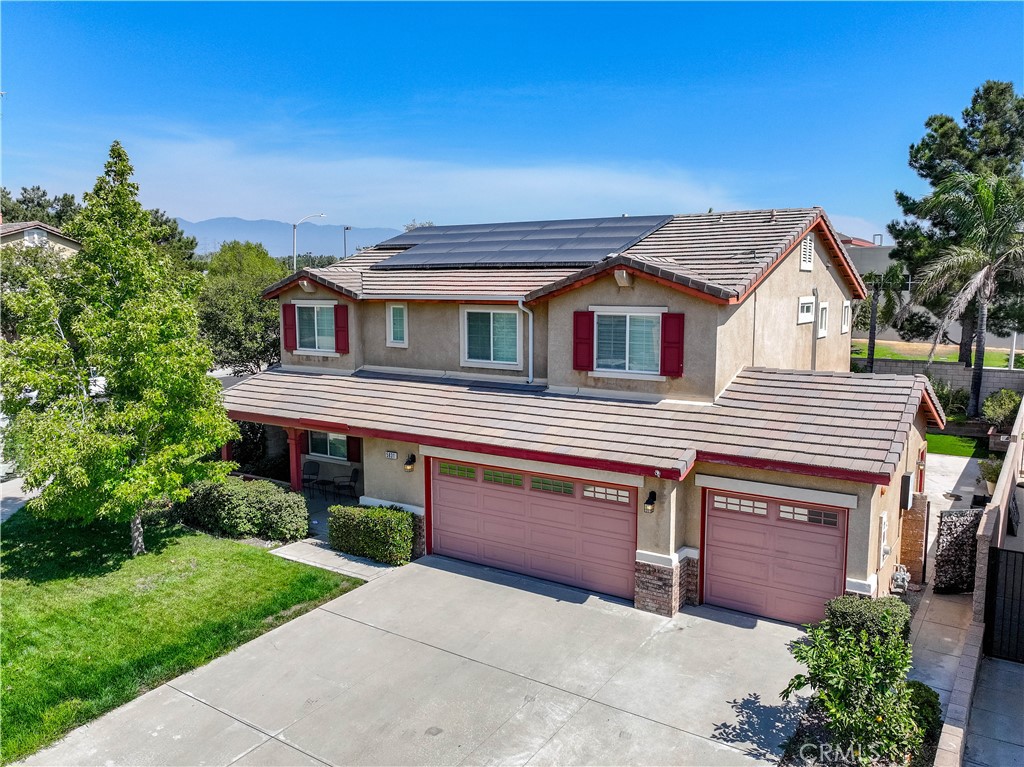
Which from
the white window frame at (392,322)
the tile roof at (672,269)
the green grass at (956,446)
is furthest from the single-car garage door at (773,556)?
the green grass at (956,446)

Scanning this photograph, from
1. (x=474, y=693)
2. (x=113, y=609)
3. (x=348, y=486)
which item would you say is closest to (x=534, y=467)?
(x=474, y=693)

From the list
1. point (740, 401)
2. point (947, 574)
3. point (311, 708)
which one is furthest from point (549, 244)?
point (311, 708)

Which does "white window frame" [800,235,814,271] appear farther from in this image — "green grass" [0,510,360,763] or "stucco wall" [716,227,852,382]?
"green grass" [0,510,360,763]

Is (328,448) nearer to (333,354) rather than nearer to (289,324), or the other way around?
(333,354)

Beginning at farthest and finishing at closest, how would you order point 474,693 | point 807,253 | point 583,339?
1. point 807,253
2. point 583,339
3. point 474,693

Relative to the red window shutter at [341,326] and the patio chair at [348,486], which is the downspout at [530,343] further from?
the patio chair at [348,486]

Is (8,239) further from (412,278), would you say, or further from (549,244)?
(549,244)
